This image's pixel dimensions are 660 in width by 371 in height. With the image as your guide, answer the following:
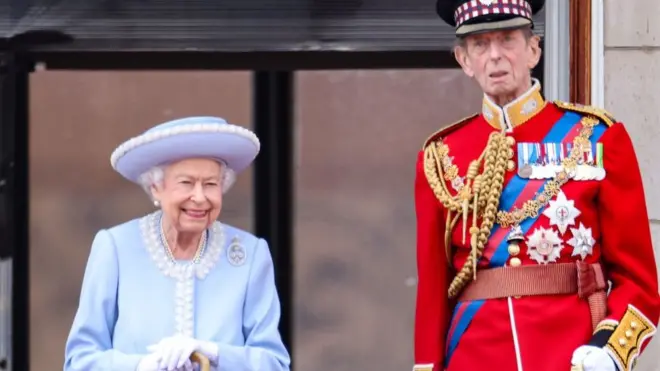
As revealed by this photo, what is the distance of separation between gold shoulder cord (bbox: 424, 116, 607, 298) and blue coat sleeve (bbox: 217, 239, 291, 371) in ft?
1.61

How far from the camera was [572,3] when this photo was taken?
595 centimetres

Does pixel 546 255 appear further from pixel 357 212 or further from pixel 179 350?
pixel 357 212

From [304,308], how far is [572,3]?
4.78 ft

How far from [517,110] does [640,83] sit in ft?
4.43

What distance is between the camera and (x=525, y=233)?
4.66 metres

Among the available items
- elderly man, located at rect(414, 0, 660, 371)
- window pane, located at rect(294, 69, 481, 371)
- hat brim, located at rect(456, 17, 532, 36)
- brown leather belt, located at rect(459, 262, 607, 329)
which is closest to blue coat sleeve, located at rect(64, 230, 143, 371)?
elderly man, located at rect(414, 0, 660, 371)

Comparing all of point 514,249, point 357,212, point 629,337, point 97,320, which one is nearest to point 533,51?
point 514,249

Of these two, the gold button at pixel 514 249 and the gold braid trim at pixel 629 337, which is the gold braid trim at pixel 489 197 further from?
the gold braid trim at pixel 629 337

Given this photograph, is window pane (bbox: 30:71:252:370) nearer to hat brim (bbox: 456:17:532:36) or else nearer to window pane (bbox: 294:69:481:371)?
window pane (bbox: 294:69:481:371)

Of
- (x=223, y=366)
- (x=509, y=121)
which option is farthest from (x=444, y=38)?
(x=223, y=366)

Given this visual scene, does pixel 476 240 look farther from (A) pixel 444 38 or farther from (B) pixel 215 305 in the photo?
(A) pixel 444 38

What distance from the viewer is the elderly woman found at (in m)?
4.66

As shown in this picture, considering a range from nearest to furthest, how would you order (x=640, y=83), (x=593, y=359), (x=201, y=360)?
(x=593, y=359) → (x=201, y=360) → (x=640, y=83)

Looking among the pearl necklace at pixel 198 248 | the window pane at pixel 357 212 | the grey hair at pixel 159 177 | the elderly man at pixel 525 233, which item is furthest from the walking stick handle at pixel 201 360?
the window pane at pixel 357 212
